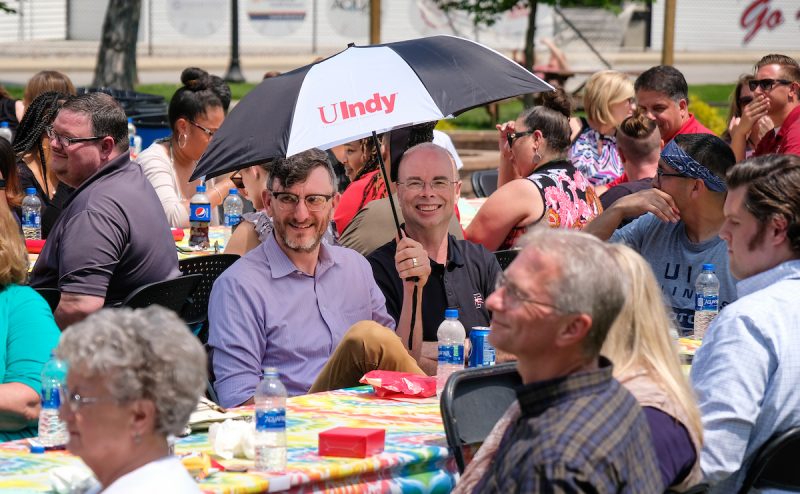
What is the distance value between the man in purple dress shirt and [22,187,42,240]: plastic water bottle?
3.31 meters

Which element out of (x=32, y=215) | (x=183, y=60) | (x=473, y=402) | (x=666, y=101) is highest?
(x=666, y=101)

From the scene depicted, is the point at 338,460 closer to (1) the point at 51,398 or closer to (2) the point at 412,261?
(1) the point at 51,398

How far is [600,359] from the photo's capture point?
2.91 metres

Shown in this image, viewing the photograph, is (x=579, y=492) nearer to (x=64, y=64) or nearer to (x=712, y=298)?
(x=712, y=298)

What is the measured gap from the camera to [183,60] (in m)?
30.6

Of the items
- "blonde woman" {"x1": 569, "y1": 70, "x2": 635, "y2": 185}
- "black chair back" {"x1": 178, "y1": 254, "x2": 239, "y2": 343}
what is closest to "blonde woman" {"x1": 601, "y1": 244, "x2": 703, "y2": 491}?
"black chair back" {"x1": 178, "y1": 254, "x2": 239, "y2": 343}

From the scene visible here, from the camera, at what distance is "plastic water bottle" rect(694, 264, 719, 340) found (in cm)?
534

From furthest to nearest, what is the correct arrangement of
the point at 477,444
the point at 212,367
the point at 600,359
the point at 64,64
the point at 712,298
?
the point at 64,64 → the point at 712,298 → the point at 212,367 → the point at 477,444 → the point at 600,359

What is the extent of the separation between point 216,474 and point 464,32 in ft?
94.6

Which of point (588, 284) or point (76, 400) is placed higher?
point (588, 284)

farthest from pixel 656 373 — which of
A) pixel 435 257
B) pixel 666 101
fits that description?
pixel 666 101

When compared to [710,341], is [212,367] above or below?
below

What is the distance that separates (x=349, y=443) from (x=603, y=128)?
6.95 m

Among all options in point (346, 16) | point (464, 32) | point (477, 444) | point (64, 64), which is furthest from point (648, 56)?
point (477, 444)
